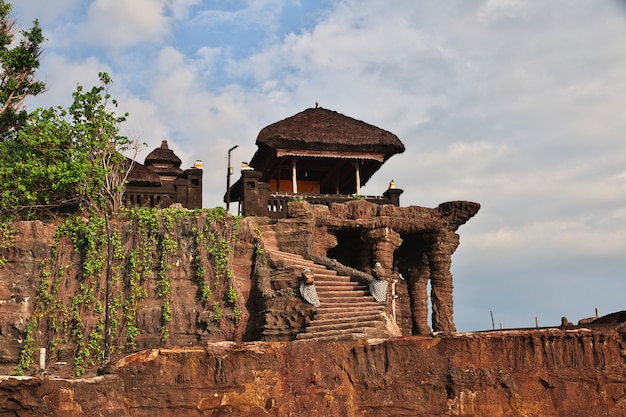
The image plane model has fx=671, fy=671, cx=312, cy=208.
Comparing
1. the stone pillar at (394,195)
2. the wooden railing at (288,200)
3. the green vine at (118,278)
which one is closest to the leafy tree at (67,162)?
the green vine at (118,278)

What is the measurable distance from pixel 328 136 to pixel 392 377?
13374 millimetres

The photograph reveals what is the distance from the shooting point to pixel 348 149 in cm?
2164

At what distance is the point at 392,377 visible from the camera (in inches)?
351

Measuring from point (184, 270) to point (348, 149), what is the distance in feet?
25.2

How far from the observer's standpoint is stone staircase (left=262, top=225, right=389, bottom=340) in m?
14.0

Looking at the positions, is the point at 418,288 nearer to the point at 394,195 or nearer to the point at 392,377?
the point at 394,195

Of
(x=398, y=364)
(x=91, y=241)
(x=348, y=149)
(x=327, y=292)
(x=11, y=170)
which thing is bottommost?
(x=398, y=364)

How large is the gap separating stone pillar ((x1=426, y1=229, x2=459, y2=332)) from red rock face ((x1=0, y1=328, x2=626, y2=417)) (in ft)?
37.1

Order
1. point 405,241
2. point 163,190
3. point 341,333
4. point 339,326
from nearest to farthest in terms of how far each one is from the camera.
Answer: point 341,333 < point 339,326 < point 163,190 < point 405,241

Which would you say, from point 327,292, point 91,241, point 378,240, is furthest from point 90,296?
point 378,240

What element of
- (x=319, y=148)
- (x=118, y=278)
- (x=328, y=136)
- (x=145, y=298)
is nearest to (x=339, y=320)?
(x=145, y=298)

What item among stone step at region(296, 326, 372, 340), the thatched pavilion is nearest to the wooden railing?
the thatched pavilion

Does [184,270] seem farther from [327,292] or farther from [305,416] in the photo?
[305,416]

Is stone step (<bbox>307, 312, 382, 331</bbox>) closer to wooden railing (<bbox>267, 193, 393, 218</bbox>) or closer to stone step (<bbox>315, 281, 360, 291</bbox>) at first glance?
stone step (<bbox>315, 281, 360, 291</bbox>)
